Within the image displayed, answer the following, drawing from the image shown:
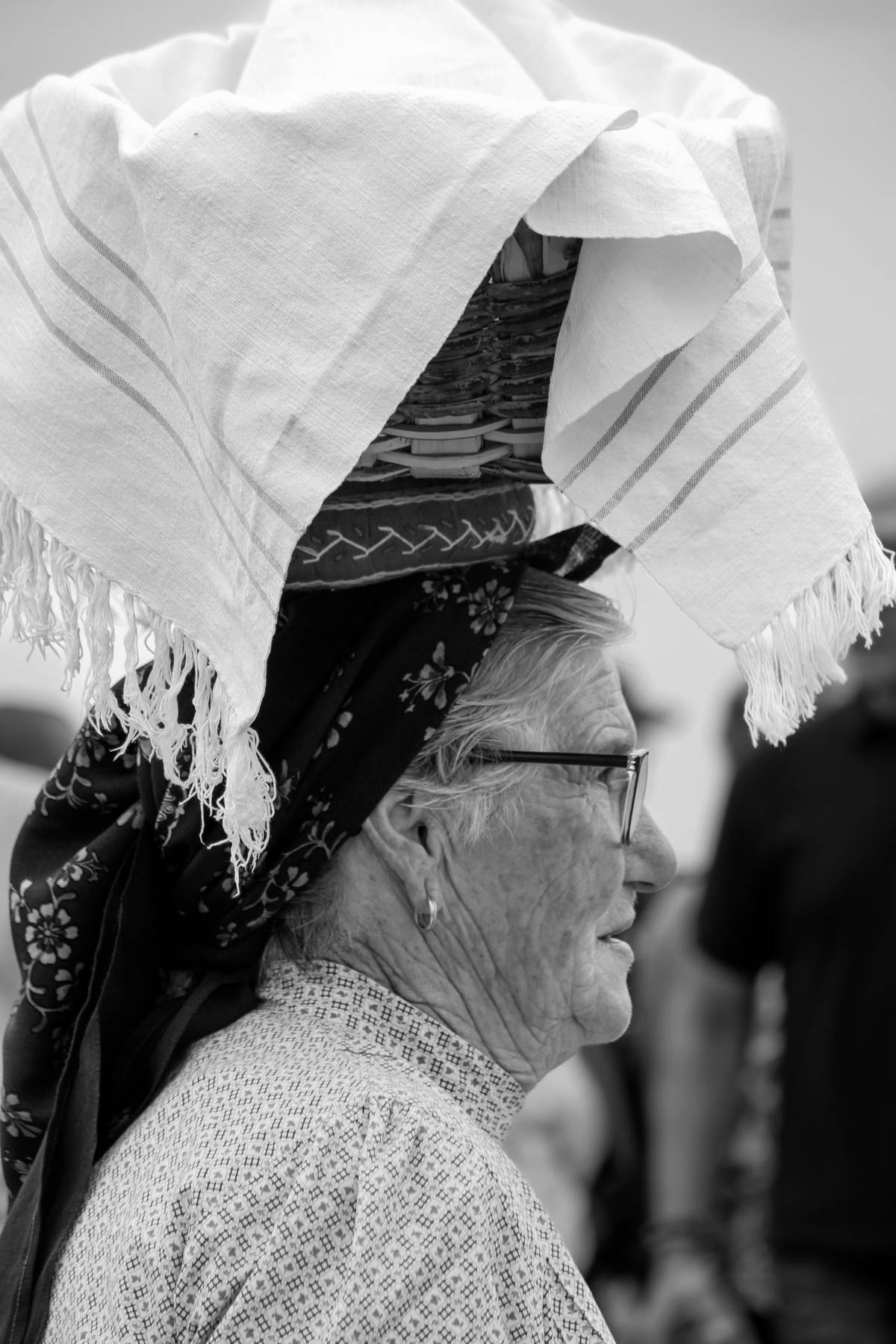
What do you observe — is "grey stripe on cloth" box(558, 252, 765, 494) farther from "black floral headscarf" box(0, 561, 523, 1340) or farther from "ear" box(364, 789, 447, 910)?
"ear" box(364, 789, 447, 910)

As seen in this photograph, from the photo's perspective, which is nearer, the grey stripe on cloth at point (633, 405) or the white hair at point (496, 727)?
the grey stripe on cloth at point (633, 405)

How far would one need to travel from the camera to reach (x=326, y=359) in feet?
4.33

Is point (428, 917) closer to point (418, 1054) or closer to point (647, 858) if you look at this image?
point (418, 1054)

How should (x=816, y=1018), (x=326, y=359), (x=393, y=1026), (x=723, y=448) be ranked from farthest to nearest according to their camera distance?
(x=816, y=1018) < (x=393, y=1026) < (x=723, y=448) < (x=326, y=359)

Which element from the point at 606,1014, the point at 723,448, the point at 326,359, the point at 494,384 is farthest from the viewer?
the point at 606,1014

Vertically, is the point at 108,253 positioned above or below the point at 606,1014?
above

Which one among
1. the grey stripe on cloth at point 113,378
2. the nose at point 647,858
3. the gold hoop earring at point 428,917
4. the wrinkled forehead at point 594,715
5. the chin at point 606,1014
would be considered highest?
the grey stripe on cloth at point 113,378

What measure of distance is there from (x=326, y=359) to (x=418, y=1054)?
2.44 ft

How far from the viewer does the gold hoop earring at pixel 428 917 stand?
5.60ft

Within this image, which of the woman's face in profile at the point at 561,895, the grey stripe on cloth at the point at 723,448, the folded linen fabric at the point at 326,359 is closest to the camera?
the folded linen fabric at the point at 326,359

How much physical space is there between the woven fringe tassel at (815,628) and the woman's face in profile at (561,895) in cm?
38

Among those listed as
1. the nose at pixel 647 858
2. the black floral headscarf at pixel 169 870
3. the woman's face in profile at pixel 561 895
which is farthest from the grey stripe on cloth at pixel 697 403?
the nose at pixel 647 858

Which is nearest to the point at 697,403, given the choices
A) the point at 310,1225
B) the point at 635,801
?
the point at 635,801

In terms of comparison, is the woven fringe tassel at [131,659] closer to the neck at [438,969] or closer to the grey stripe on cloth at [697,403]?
the neck at [438,969]
